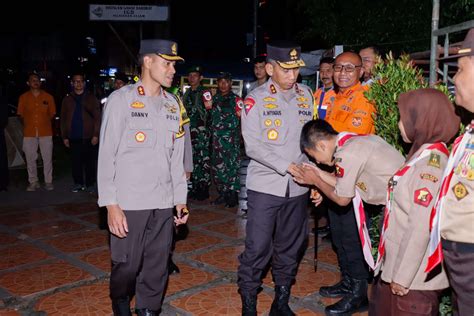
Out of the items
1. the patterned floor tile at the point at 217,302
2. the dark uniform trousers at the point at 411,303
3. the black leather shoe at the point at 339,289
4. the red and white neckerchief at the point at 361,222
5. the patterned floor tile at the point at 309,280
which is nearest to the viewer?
the dark uniform trousers at the point at 411,303

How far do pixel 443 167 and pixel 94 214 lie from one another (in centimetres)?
573

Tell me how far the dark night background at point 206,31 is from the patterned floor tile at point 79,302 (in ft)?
19.1

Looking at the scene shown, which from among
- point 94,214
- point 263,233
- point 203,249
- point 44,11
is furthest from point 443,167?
point 44,11

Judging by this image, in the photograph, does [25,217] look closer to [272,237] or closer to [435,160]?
[272,237]

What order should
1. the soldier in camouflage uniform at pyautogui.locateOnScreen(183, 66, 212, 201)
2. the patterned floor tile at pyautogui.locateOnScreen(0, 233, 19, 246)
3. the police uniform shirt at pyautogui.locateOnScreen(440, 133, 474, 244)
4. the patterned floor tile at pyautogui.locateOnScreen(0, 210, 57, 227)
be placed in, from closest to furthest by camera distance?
the police uniform shirt at pyautogui.locateOnScreen(440, 133, 474, 244) → the patterned floor tile at pyautogui.locateOnScreen(0, 233, 19, 246) → the patterned floor tile at pyautogui.locateOnScreen(0, 210, 57, 227) → the soldier in camouflage uniform at pyautogui.locateOnScreen(183, 66, 212, 201)

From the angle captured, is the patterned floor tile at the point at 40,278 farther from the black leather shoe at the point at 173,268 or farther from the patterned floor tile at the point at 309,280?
the patterned floor tile at the point at 309,280

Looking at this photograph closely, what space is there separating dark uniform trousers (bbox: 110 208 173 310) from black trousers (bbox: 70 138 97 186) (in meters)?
5.49

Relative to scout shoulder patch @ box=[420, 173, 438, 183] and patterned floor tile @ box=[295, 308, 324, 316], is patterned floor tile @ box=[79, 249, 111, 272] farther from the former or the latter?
scout shoulder patch @ box=[420, 173, 438, 183]

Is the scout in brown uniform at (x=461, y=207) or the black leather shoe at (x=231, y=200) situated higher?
the scout in brown uniform at (x=461, y=207)

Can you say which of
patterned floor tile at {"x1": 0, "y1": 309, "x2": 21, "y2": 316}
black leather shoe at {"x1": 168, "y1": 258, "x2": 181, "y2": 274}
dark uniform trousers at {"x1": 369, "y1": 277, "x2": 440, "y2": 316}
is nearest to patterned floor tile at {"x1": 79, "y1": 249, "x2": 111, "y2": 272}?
black leather shoe at {"x1": 168, "y1": 258, "x2": 181, "y2": 274}

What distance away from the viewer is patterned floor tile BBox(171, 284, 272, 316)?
402 centimetres

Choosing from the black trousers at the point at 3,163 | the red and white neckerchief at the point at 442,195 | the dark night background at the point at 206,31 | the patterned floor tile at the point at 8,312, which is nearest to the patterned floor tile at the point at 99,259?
the patterned floor tile at the point at 8,312

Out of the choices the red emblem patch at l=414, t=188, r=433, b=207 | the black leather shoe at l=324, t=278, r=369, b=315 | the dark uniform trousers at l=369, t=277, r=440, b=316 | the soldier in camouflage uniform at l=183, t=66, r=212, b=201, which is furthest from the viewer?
the soldier in camouflage uniform at l=183, t=66, r=212, b=201

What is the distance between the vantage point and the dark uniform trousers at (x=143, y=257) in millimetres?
3318
